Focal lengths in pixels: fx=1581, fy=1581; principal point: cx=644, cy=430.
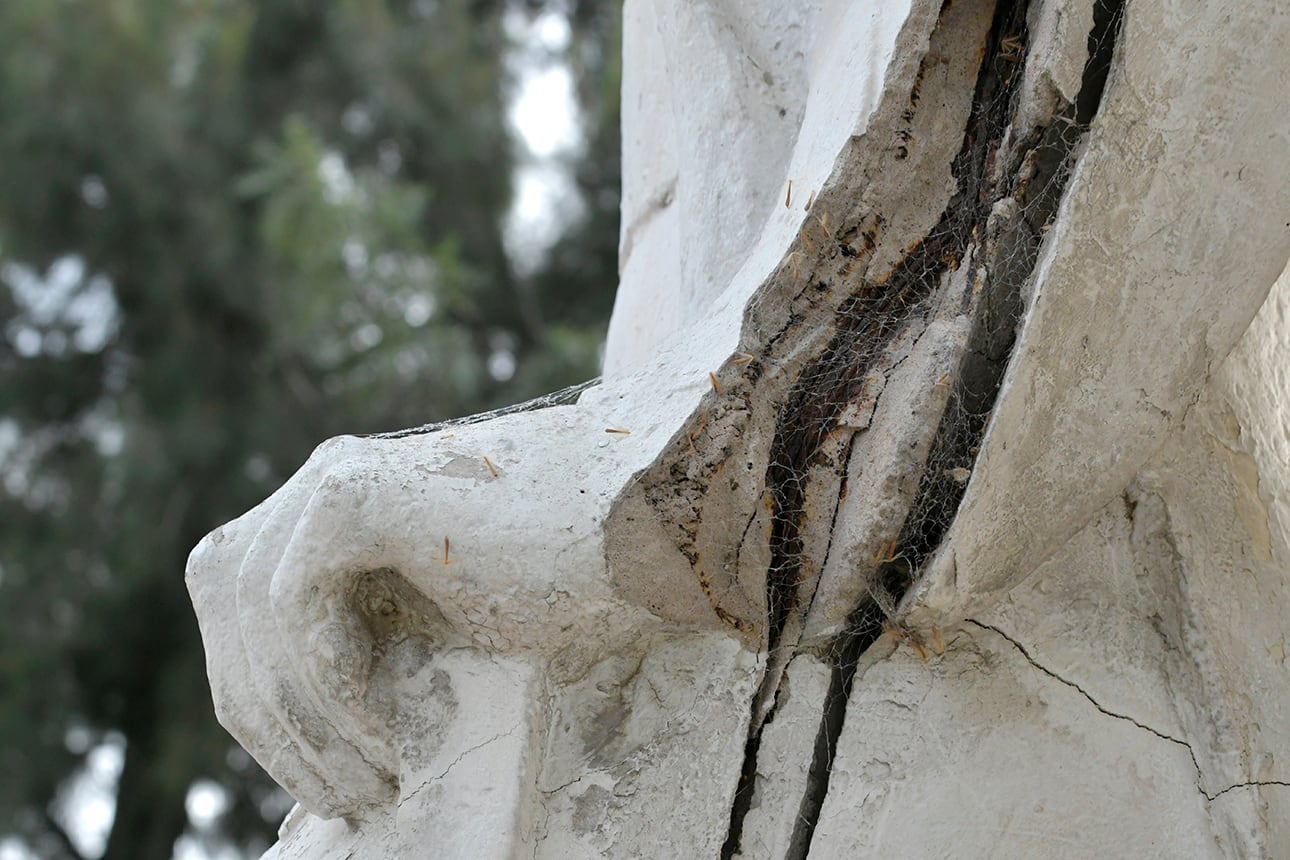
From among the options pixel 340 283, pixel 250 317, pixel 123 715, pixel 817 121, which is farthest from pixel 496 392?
pixel 817 121

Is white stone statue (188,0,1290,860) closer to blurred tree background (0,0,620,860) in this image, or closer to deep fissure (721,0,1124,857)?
deep fissure (721,0,1124,857)

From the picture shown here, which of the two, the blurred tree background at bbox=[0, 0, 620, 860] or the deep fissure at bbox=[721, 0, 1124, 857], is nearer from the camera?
the deep fissure at bbox=[721, 0, 1124, 857]

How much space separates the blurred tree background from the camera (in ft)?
13.8

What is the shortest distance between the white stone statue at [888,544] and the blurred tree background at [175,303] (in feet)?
10.1

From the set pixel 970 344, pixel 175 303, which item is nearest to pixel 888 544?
pixel 970 344

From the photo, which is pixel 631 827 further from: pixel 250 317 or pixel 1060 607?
pixel 250 317

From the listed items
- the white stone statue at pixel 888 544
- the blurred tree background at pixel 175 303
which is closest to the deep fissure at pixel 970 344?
the white stone statue at pixel 888 544

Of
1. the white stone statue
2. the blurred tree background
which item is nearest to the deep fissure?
the white stone statue

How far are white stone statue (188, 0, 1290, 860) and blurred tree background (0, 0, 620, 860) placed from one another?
3.07m

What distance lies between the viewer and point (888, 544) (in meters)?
0.83

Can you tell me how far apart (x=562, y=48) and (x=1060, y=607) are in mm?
4154

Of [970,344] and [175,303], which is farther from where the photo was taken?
[175,303]

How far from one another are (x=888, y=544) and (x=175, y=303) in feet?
12.5

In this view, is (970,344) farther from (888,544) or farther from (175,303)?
(175,303)
